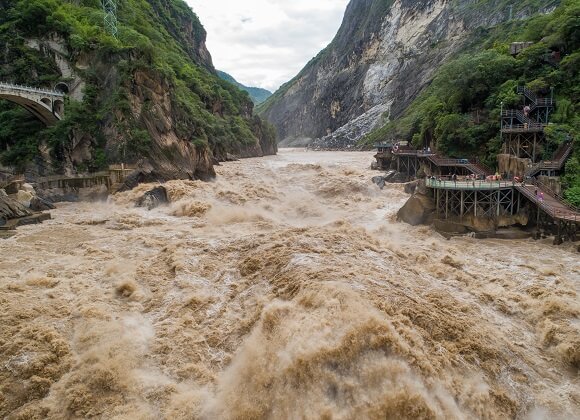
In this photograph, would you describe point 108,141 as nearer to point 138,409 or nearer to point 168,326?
point 168,326

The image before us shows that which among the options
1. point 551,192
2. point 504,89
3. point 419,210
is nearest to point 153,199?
point 419,210

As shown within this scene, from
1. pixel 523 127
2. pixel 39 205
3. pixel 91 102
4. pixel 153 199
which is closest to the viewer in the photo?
pixel 39 205

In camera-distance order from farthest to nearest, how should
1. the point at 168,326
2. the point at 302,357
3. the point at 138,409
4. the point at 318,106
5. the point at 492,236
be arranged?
1. the point at 318,106
2. the point at 492,236
3. the point at 168,326
4. the point at 302,357
5. the point at 138,409

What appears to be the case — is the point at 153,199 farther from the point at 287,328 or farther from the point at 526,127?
the point at 526,127

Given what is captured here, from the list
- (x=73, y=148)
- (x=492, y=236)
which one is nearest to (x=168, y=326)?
(x=492, y=236)

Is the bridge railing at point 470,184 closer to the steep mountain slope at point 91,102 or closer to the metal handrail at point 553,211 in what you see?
the metal handrail at point 553,211

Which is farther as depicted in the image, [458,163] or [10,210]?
[458,163]
